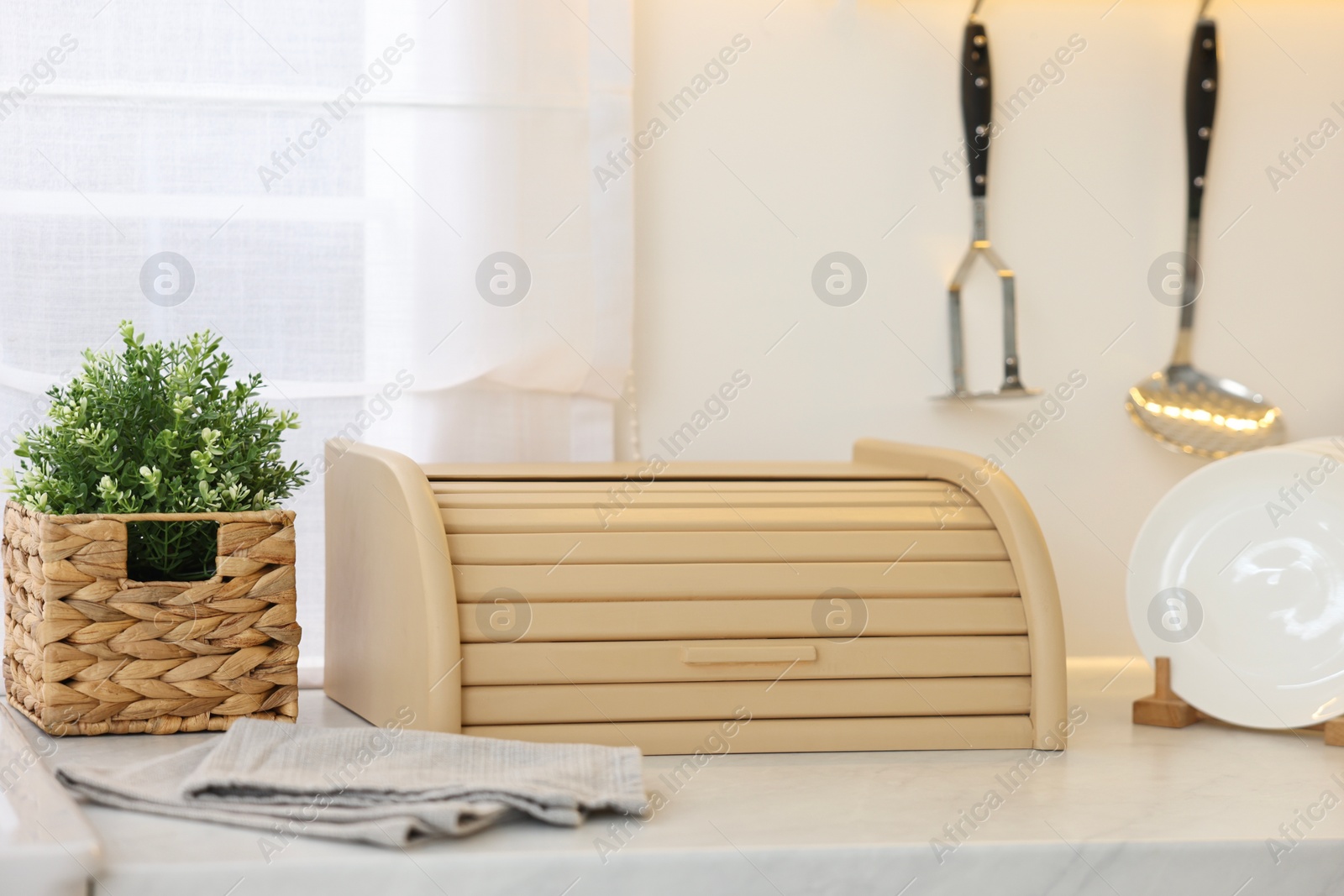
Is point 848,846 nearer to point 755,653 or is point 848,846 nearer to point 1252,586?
point 755,653

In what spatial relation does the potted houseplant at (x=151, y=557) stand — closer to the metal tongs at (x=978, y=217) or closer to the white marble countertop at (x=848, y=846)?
the white marble countertop at (x=848, y=846)

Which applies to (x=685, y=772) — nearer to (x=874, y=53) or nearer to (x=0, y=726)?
(x=0, y=726)

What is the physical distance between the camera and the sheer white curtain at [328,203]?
1224mm

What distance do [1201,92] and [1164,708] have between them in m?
0.72

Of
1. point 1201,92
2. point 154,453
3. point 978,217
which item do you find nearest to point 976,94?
point 978,217

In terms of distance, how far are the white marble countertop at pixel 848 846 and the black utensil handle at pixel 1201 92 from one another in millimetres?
760

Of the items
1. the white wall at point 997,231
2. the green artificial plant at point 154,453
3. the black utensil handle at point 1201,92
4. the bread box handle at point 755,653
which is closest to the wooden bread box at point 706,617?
the bread box handle at point 755,653

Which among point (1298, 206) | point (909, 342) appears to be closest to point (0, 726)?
point (909, 342)

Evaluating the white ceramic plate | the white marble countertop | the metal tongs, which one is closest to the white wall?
the metal tongs

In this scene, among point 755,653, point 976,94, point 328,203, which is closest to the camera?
point 755,653

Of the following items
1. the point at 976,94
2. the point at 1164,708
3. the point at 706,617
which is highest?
the point at 976,94

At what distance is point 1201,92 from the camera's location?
1.41 meters

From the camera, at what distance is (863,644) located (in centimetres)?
97

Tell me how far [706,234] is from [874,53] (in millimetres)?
276
